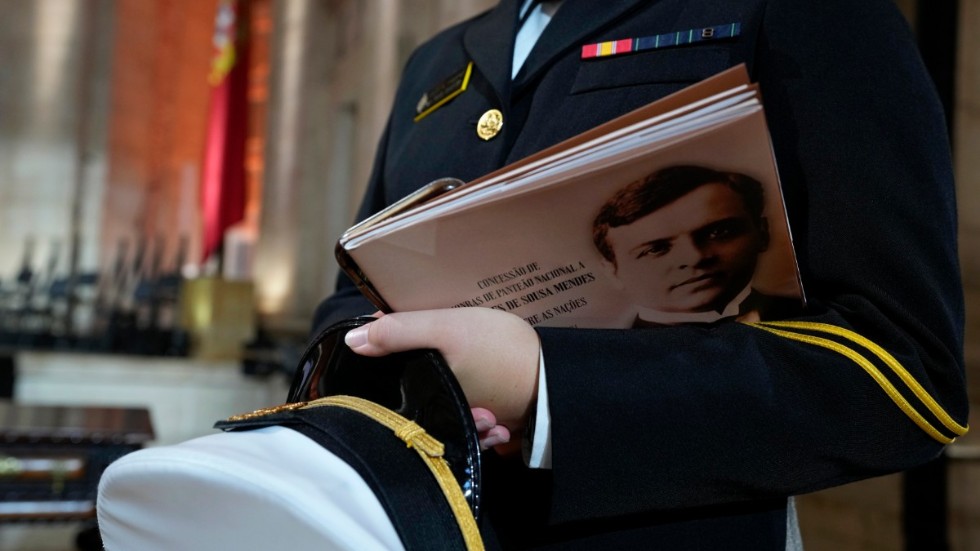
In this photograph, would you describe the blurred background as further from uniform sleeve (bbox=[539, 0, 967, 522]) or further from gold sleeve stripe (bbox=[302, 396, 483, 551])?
gold sleeve stripe (bbox=[302, 396, 483, 551])

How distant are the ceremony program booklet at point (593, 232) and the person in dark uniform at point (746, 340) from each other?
0.04 m

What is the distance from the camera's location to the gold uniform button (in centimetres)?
89

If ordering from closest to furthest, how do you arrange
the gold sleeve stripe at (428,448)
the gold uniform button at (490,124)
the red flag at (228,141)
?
the gold sleeve stripe at (428,448), the gold uniform button at (490,124), the red flag at (228,141)

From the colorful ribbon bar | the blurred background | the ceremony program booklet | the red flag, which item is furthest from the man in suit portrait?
the red flag

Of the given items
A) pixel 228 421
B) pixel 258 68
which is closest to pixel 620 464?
pixel 228 421

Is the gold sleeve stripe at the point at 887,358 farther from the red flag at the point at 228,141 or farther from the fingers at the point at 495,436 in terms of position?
the red flag at the point at 228,141

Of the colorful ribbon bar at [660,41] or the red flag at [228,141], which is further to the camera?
the red flag at [228,141]

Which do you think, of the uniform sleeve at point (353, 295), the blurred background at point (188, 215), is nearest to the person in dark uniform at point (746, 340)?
the uniform sleeve at point (353, 295)

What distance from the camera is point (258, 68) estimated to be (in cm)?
1427

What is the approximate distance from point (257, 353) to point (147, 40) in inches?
282

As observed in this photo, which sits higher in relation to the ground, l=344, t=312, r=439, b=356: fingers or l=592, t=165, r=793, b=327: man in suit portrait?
l=592, t=165, r=793, b=327: man in suit portrait

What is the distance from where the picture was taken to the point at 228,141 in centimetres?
1351

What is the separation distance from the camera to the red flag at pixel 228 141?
43.7 feet

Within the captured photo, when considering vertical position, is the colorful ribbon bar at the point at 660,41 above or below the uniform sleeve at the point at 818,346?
above
